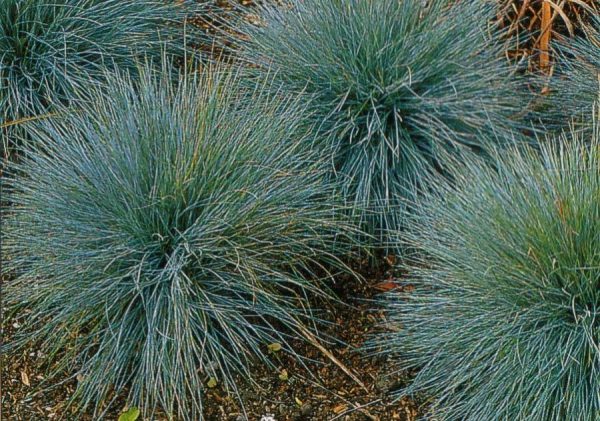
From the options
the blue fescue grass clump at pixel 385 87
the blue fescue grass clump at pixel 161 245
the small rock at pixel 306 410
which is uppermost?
the blue fescue grass clump at pixel 385 87

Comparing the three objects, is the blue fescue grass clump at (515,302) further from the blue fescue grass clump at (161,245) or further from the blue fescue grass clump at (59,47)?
the blue fescue grass clump at (59,47)

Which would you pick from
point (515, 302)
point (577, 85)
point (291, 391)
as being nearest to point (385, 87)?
point (577, 85)

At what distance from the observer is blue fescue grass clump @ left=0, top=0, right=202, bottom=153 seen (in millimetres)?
4355

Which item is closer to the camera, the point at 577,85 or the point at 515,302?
the point at 515,302

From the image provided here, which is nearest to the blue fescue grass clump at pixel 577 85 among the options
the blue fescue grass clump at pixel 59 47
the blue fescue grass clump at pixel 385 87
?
the blue fescue grass clump at pixel 385 87

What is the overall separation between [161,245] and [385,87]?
122 centimetres

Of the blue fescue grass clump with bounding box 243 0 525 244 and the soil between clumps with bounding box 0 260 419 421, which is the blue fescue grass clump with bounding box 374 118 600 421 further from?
the blue fescue grass clump with bounding box 243 0 525 244

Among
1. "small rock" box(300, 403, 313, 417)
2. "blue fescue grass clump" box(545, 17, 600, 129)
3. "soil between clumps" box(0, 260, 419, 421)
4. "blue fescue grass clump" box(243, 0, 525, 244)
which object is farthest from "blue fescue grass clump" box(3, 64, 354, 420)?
"blue fescue grass clump" box(545, 17, 600, 129)

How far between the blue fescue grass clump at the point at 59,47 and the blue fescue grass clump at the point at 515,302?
1518 millimetres

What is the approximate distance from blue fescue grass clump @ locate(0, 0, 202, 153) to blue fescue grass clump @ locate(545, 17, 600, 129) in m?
1.65

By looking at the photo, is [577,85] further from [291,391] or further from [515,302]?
[291,391]

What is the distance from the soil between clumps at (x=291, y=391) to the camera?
3.62m

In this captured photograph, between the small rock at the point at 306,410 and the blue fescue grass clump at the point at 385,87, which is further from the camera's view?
the blue fescue grass clump at the point at 385,87

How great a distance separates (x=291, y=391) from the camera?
371 centimetres
